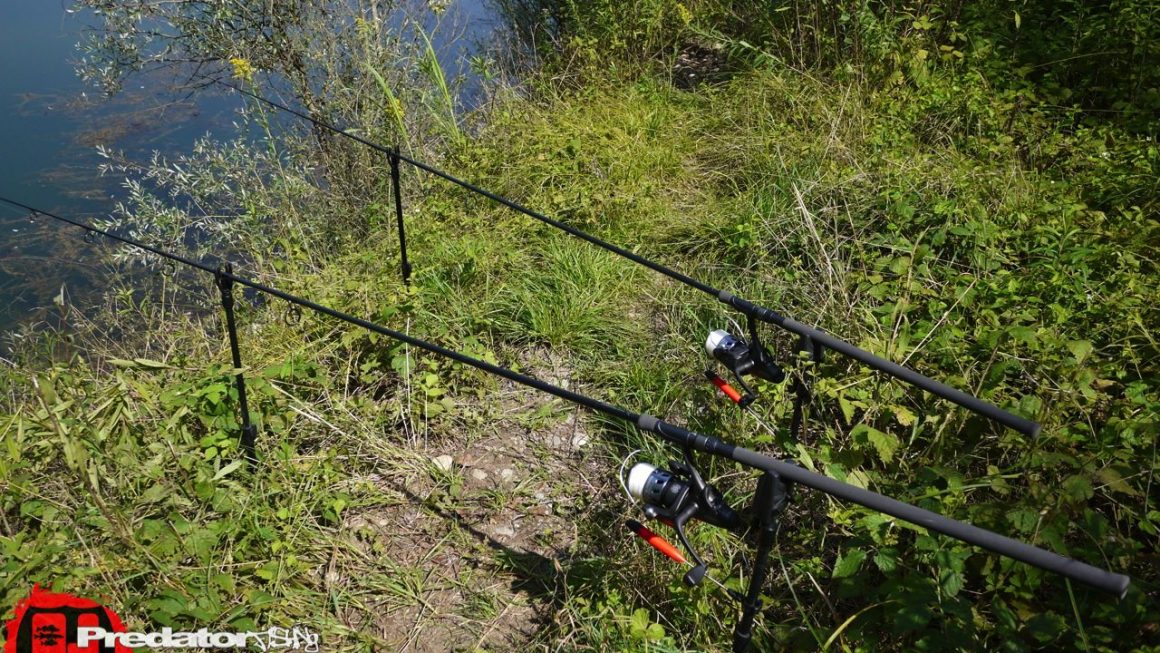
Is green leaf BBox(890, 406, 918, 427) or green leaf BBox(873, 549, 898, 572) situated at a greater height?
green leaf BBox(890, 406, 918, 427)

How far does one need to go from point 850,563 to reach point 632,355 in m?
1.43

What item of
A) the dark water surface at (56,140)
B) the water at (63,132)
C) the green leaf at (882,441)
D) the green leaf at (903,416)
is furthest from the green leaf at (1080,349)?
the dark water surface at (56,140)

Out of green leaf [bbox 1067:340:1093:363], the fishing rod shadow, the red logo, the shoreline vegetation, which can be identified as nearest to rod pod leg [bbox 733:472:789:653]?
the shoreline vegetation

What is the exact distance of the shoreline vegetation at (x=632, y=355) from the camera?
200 centimetres

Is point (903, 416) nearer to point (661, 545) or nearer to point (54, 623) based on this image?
point (661, 545)

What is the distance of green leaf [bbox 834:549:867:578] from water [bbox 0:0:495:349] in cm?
445

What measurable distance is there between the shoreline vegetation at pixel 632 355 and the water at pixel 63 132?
0.92 m

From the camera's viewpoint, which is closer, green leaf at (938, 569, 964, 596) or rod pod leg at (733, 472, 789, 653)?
rod pod leg at (733, 472, 789, 653)

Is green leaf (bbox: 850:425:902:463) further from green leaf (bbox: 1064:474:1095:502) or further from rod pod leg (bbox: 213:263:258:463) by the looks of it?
rod pod leg (bbox: 213:263:258:463)

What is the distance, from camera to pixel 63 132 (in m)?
6.84

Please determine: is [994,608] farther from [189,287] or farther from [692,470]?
[189,287]

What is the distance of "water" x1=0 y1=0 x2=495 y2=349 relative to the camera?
5.43 m

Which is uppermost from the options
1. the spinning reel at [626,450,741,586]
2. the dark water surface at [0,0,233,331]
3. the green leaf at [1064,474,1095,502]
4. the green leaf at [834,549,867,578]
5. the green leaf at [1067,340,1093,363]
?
the green leaf at [1067,340,1093,363]

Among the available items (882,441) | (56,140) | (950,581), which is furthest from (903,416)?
(56,140)
